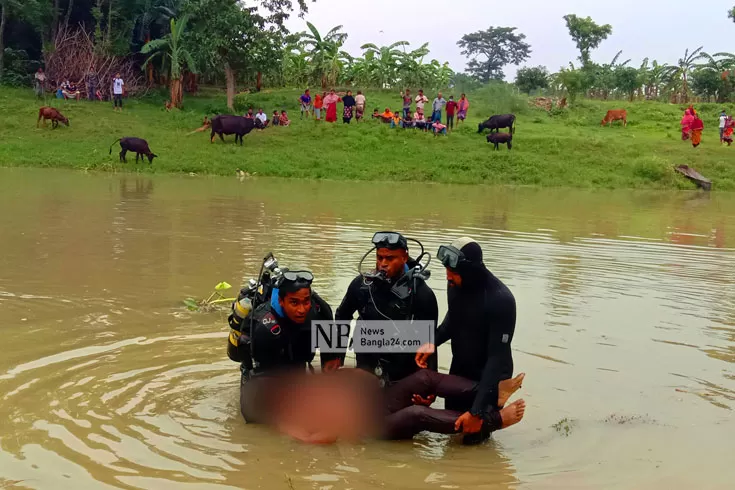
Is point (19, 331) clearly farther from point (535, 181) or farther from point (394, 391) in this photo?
point (535, 181)

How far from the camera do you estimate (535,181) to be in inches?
1012

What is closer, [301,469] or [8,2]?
[301,469]

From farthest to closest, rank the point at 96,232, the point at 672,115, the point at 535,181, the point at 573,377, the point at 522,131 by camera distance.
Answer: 1. the point at 672,115
2. the point at 522,131
3. the point at 535,181
4. the point at 96,232
5. the point at 573,377

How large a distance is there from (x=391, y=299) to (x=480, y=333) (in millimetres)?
688

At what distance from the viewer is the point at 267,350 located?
5.13 meters

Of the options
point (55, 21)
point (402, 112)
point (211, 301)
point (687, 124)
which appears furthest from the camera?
point (55, 21)

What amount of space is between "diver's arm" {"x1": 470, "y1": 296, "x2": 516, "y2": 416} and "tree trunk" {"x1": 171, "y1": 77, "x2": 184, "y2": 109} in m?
30.4

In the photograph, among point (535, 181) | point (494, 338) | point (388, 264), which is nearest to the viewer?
point (494, 338)

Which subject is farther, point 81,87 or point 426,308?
point 81,87

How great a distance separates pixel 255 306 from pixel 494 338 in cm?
157

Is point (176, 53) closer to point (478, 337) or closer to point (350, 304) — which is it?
point (350, 304)

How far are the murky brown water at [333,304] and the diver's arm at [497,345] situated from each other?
420mm

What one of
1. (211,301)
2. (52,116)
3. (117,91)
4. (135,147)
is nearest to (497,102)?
(117,91)

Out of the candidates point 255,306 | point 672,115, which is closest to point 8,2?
point 672,115
